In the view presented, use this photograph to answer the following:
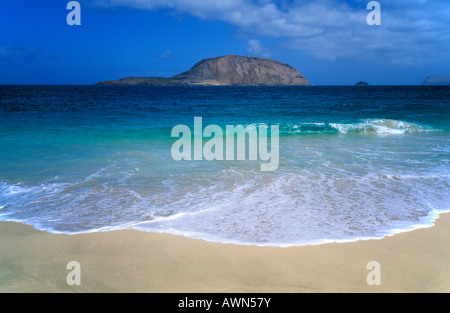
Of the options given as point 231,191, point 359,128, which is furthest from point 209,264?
point 359,128

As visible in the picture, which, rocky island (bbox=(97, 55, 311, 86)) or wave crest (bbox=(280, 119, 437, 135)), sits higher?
rocky island (bbox=(97, 55, 311, 86))

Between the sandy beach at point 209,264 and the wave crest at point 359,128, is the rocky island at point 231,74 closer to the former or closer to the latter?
the wave crest at point 359,128

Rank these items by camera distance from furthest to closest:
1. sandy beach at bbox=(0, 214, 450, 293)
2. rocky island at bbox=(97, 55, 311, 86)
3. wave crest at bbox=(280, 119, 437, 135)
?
rocky island at bbox=(97, 55, 311, 86), wave crest at bbox=(280, 119, 437, 135), sandy beach at bbox=(0, 214, 450, 293)

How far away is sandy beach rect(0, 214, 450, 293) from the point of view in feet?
9.03

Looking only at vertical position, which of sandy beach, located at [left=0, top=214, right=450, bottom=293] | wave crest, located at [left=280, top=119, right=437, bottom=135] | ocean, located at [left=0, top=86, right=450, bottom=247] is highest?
wave crest, located at [left=280, top=119, right=437, bottom=135]

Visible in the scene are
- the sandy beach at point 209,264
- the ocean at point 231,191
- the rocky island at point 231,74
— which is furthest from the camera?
the rocky island at point 231,74

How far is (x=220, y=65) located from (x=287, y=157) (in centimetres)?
18551

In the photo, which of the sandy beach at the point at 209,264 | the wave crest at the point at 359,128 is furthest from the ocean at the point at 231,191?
the wave crest at the point at 359,128

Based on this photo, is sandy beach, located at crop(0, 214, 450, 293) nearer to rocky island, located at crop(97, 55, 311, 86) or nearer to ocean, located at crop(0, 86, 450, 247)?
ocean, located at crop(0, 86, 450, 247)

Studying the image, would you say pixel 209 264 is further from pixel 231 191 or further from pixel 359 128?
pixel 359 128

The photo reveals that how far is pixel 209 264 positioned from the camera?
310 centimetres

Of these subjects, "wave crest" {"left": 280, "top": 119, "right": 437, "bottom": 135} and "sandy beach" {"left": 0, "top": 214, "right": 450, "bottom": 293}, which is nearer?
"sandy beach" {"left": 0, "top": 214, "right": 450, "bottom": 293}

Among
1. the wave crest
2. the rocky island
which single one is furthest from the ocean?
the rocky island

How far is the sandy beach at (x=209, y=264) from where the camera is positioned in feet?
9.03
